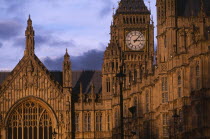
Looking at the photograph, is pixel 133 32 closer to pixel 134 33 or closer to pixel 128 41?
pixel 134 33

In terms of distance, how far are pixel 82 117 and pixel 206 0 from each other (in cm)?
3687

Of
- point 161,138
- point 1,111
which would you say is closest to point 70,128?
point 1,111

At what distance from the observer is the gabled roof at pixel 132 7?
13200 centimetres

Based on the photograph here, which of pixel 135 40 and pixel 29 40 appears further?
pixel 135 40

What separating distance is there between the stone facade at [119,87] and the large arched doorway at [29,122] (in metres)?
0.15

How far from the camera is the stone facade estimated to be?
8706 centimetres

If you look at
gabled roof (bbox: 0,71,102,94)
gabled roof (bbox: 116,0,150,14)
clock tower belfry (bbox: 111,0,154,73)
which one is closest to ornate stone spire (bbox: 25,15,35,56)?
gabled roof (bbox: 0,71,102,94)

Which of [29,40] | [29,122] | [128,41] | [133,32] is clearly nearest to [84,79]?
[128,41]

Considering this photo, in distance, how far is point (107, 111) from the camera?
122125 mm

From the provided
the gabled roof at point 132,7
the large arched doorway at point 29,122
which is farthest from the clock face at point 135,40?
the large arched doorway at point 29,122

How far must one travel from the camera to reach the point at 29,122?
12019 centimetres

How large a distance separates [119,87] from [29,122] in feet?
62.7

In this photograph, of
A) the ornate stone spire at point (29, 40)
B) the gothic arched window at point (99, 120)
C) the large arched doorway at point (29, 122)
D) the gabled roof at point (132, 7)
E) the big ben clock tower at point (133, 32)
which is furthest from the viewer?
the gabled roof at point (132, 7)

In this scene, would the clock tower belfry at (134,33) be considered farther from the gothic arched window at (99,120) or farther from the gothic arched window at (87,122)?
the gothic arched window at (87,122)
